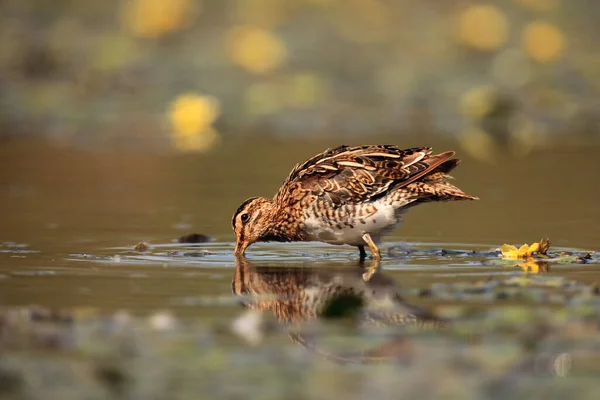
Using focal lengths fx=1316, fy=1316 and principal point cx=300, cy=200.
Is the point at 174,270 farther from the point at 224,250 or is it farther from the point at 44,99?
the point at 44,99

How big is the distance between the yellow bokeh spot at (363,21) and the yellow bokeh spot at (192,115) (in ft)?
14.5

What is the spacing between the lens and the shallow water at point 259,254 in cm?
594

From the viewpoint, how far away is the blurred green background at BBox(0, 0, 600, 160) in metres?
18.1

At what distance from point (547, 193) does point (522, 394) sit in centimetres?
803

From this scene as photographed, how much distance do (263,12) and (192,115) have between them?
524cm

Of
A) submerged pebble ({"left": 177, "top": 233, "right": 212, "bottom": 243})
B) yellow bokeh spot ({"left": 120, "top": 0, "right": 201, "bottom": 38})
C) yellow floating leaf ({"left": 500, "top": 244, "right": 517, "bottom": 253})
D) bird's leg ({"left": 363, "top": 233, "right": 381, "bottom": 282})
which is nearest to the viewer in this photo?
bird's leg ({"left": 363, "top": 233, "right": 381, "bottom": 282})

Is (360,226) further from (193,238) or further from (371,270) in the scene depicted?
(193,238)

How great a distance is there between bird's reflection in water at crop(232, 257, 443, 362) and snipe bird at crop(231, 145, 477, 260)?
64 centimetres

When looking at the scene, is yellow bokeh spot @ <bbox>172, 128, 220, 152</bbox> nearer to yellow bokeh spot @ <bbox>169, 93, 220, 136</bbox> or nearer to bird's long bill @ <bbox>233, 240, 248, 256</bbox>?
yellow bokeh spot @ <bbox>169, 93, 220, 136</bbox>

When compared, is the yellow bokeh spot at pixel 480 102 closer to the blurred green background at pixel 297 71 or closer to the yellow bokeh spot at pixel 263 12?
the blurred green background at pixel 297 71

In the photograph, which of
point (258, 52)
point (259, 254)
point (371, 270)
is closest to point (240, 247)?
point (259, 254)

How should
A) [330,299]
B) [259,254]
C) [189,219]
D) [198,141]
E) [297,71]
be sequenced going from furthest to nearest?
[297,71] → [198,141] → [189,219] → [259,254] → [330,299]

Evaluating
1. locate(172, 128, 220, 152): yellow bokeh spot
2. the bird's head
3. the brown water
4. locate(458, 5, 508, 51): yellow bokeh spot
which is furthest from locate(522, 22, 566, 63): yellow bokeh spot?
the bird's head

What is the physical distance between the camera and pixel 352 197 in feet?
31.9
